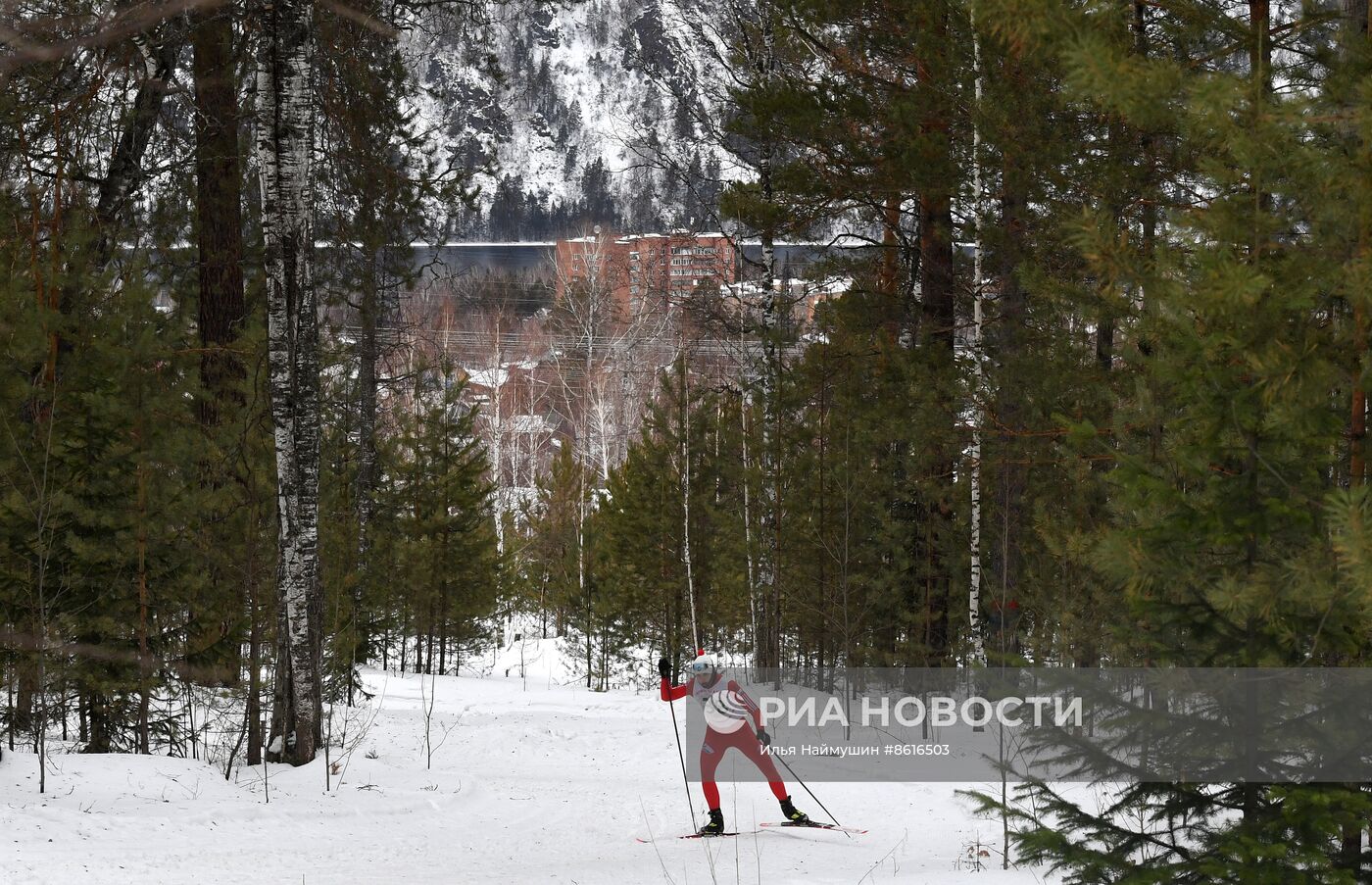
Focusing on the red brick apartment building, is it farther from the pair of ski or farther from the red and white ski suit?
the pair of ski

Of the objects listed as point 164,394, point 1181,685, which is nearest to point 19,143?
point 164,394

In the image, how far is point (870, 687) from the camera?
14.7m

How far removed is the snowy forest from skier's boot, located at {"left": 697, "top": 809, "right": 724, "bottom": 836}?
40 mm

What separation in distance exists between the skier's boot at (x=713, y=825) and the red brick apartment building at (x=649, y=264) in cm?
698

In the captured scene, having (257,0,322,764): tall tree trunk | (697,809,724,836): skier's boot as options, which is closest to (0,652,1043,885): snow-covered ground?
(697,809,724,836): skier's boot

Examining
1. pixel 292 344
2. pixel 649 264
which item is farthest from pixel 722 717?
pixel 649 264

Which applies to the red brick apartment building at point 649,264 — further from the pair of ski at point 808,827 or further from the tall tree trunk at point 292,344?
the pair of ski at point 808,827

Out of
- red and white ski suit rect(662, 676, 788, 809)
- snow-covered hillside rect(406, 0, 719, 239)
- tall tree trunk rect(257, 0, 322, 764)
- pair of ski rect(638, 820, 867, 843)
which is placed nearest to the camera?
pair of ski rect(638, 820, 867, 843)

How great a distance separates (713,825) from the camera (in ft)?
24.2

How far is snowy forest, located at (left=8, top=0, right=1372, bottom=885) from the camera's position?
3729mm

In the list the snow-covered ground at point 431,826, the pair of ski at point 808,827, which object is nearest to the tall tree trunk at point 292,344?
the snow-covered ground at point 431,826

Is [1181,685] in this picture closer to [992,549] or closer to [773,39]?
[992,549]

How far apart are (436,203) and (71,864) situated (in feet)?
32.2

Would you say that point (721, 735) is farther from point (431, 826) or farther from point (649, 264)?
point (649, 264)
